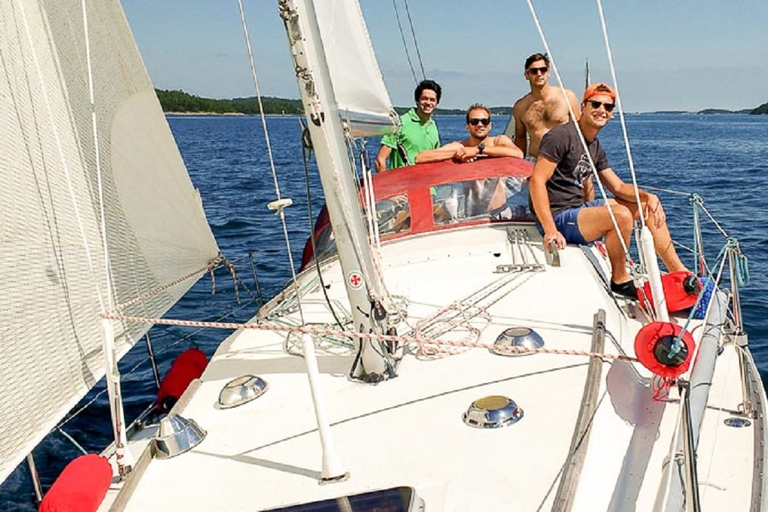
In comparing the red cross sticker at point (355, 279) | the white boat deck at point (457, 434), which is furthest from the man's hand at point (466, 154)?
the red cross sticker at point (355, 279)

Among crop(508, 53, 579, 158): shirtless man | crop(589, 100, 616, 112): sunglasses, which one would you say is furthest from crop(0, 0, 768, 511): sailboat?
crop(508, 53, 579, 158): shirtless man

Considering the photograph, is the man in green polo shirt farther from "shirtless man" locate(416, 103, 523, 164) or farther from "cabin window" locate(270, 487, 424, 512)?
"cabin window" locate(270, 487, 424, 512)

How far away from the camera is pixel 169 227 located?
15.3 ft

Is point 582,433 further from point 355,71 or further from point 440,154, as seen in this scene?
point 440,154

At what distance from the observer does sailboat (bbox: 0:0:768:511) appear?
2619mm

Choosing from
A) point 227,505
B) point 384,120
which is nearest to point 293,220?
point 384,120

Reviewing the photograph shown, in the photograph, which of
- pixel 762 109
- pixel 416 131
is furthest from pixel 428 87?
pixel 762 109

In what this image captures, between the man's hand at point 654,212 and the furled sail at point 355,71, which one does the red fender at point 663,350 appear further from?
the furled sail at point 355,71

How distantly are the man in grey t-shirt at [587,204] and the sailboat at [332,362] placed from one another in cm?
31

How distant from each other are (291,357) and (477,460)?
1568mm

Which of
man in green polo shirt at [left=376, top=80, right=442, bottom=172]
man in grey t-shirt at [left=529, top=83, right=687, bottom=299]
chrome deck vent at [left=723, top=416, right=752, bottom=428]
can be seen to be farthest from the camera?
man in green polo shirt at [left=376, top=80, right=442, bottom=172]

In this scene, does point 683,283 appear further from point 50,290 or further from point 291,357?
point 50,290

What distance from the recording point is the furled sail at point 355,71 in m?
4.70

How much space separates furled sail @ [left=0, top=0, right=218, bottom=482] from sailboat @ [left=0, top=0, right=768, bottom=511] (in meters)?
0.01
